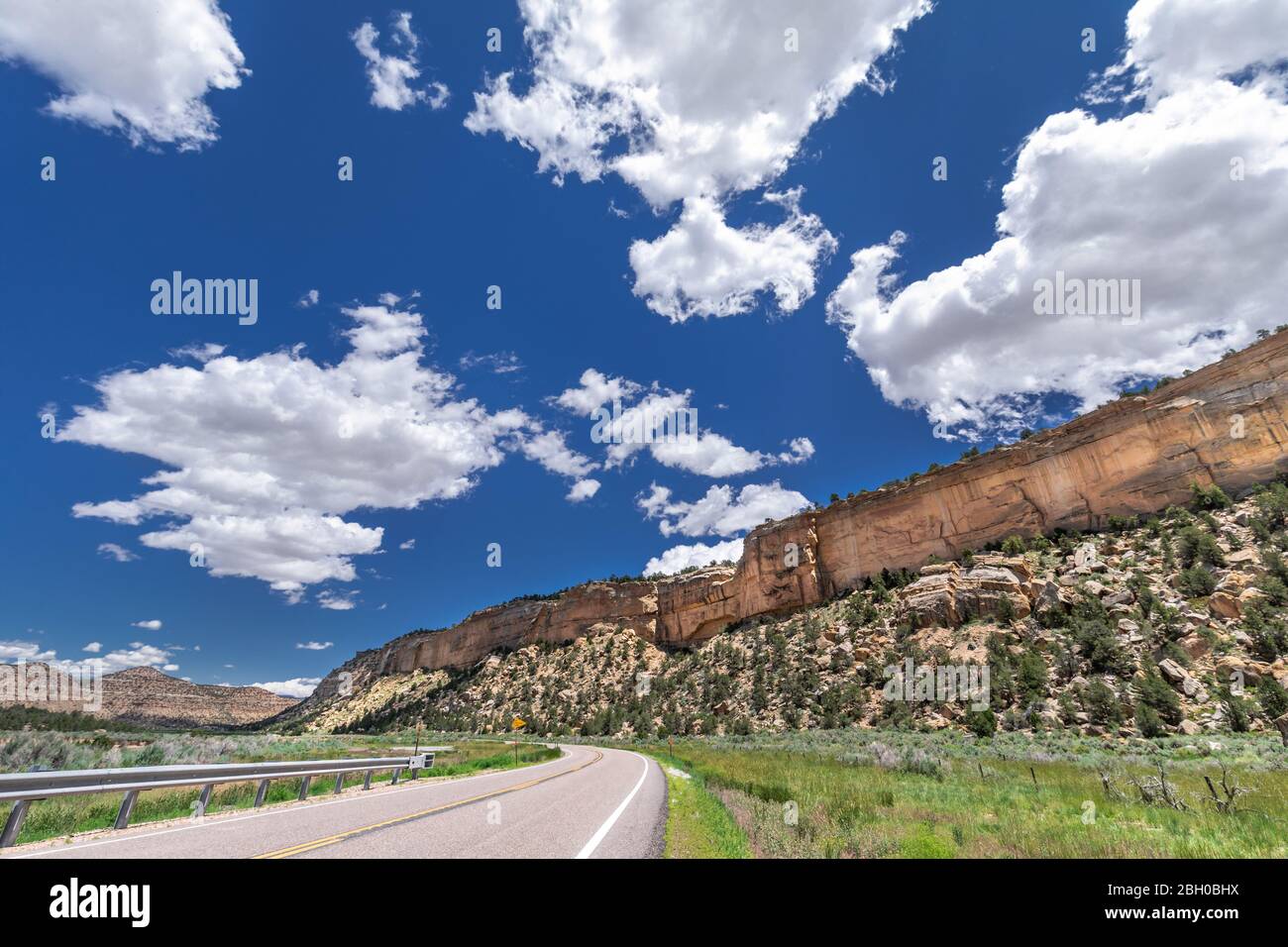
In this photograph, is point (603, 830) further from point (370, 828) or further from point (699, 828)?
point (370, 828)

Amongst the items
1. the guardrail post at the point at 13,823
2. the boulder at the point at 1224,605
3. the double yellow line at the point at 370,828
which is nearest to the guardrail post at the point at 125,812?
the guardrail post at the point at 13,823

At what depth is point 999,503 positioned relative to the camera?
195 ft

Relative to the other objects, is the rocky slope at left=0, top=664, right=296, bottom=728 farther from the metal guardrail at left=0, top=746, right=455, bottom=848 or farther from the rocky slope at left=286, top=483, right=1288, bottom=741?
the metal guardrail at left=0, top=746, right=455, bottom=848

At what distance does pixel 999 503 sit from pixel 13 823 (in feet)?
228

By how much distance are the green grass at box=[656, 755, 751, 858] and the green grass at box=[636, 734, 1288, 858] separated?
0.10 meters

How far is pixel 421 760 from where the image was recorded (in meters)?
19.9

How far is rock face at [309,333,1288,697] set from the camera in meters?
45.9

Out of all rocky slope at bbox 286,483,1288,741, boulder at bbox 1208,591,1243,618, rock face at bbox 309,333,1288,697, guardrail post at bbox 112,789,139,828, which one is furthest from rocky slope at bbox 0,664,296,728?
boulder at bbox 1208,591,1243,618

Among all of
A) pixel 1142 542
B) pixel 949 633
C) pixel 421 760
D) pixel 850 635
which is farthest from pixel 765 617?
pixel 421 760

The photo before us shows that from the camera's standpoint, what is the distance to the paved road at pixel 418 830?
264 inches

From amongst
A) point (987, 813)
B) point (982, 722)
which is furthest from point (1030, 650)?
point (987, 813)
